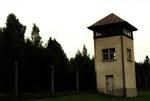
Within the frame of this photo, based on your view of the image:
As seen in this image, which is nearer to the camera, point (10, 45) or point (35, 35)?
point (10, 45)

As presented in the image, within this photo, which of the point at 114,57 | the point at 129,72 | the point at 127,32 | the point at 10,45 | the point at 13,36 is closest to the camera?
the point at 114,57

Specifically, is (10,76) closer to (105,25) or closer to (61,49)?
(105,25)

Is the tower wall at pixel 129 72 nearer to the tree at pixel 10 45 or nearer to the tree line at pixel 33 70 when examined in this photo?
the tree line at pixel 33 70

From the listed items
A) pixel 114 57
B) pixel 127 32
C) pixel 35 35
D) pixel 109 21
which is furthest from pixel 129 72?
pixel 35 35

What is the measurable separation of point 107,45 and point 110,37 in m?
0.95

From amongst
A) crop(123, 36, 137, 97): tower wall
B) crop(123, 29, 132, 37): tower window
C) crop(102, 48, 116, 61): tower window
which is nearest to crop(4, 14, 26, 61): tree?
crop(102, 48, 116, 61): tower window

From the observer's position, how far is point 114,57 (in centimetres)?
3988

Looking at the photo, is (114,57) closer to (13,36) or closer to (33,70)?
(33,70)

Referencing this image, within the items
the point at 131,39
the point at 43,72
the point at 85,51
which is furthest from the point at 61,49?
the point at 85,51

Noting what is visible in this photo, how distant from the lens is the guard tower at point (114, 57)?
3891 cm

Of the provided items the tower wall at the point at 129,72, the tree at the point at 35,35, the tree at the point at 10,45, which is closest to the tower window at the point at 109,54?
the tower wall at the point at 129,72

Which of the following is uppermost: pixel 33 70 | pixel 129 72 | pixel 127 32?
pixel 127 32

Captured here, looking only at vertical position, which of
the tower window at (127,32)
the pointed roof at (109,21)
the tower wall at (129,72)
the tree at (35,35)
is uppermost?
the tree at (35,35)

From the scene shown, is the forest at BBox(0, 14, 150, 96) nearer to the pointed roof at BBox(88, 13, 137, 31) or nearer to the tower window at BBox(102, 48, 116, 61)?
the tower window at BBox(102, 48, 116, 61)
